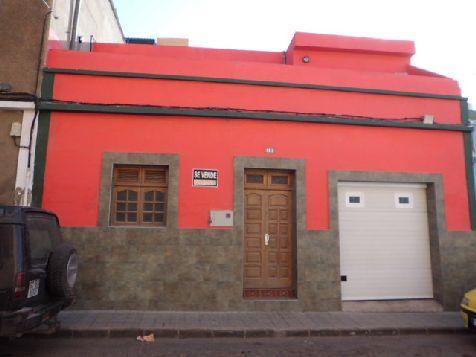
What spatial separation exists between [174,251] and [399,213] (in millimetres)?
4906

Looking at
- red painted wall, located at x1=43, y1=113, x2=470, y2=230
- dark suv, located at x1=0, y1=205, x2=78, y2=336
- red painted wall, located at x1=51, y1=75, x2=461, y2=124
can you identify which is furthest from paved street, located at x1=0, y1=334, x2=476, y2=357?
red painted wall, located at x1=51, y1=75, x2=461, y2=124

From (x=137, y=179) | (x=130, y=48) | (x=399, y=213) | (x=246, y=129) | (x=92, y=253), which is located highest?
(x=130, y=48)

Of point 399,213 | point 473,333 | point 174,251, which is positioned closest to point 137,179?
point 174,251

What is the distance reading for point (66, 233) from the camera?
23.2 feet

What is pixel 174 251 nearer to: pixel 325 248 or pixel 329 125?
pixel 325 248

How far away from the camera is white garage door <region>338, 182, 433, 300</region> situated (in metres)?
7.94

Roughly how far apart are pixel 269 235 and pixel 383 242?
251cm

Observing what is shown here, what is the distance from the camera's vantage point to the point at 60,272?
485cm

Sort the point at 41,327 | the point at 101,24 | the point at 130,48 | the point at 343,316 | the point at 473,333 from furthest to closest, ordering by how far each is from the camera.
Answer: the point at 101,24 → the point at 130,48 → the point at 343,316 → the point at 473,333 → the point at 41,327

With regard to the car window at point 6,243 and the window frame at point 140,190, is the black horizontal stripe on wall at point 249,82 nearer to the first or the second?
the window frame at point 140,190

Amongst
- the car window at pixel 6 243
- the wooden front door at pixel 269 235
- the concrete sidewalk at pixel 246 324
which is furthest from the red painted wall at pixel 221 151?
the car window at pixel 6 243

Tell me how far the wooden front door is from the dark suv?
353cm

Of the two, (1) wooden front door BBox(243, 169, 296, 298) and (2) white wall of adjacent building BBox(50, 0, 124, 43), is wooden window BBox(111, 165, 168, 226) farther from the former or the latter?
(2) white wall of adjacent building BBox(50, 0, 124, 43)

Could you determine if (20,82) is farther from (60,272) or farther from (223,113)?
(60,272)
